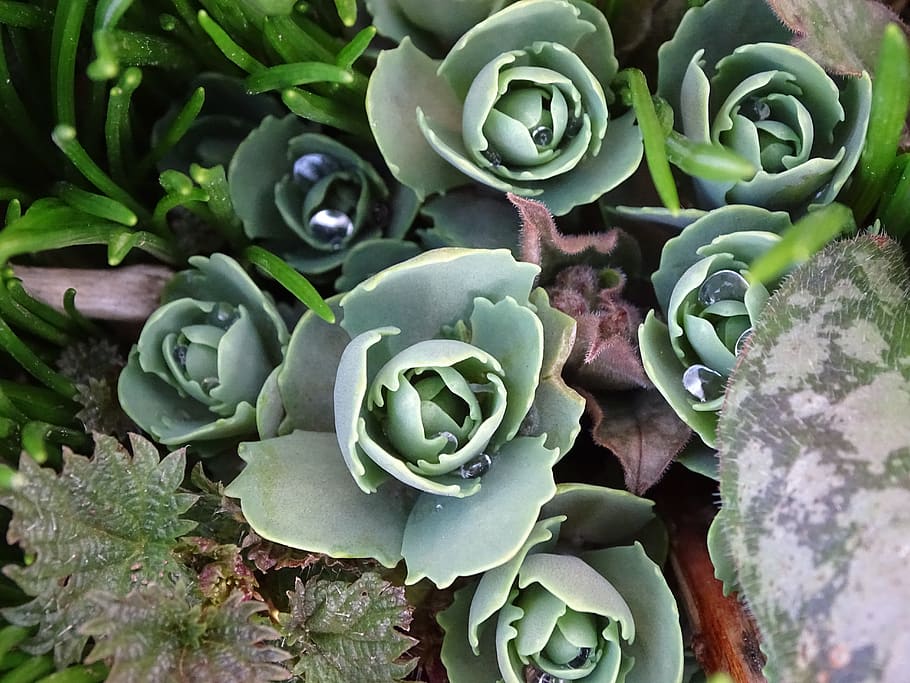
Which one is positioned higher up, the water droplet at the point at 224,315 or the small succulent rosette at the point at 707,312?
the small succulent rosette at the point at 707,312

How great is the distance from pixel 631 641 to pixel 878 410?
205mm

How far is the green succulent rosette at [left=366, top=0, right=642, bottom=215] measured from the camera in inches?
23.2

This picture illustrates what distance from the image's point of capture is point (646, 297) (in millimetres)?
673

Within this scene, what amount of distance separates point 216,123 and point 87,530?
0.34 m

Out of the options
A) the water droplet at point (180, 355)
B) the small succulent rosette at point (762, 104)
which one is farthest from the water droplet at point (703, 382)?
the water droplet at point (180, 355)

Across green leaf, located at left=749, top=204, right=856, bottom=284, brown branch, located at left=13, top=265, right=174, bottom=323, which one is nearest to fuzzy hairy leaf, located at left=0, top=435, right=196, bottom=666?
brown branch, located at left=13, top=265, right=174, bottom=323

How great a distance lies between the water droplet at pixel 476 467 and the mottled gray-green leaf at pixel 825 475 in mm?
145

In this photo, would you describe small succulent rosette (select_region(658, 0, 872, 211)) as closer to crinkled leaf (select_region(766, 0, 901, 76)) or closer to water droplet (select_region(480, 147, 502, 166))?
crinkled leaf (select_region(766, 0, 901, 76))

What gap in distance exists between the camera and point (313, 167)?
2.27 feet

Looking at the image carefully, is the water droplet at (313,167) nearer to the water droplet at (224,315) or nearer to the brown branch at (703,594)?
the water droplet at (224,315)

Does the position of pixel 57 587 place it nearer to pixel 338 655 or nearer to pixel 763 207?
pixel 338 655

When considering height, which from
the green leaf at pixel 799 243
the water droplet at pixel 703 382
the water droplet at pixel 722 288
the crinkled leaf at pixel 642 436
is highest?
the green leaf at pixel 799 243

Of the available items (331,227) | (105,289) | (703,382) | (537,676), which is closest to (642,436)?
(703,382)

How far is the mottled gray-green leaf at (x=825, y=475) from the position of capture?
0.48 metres
